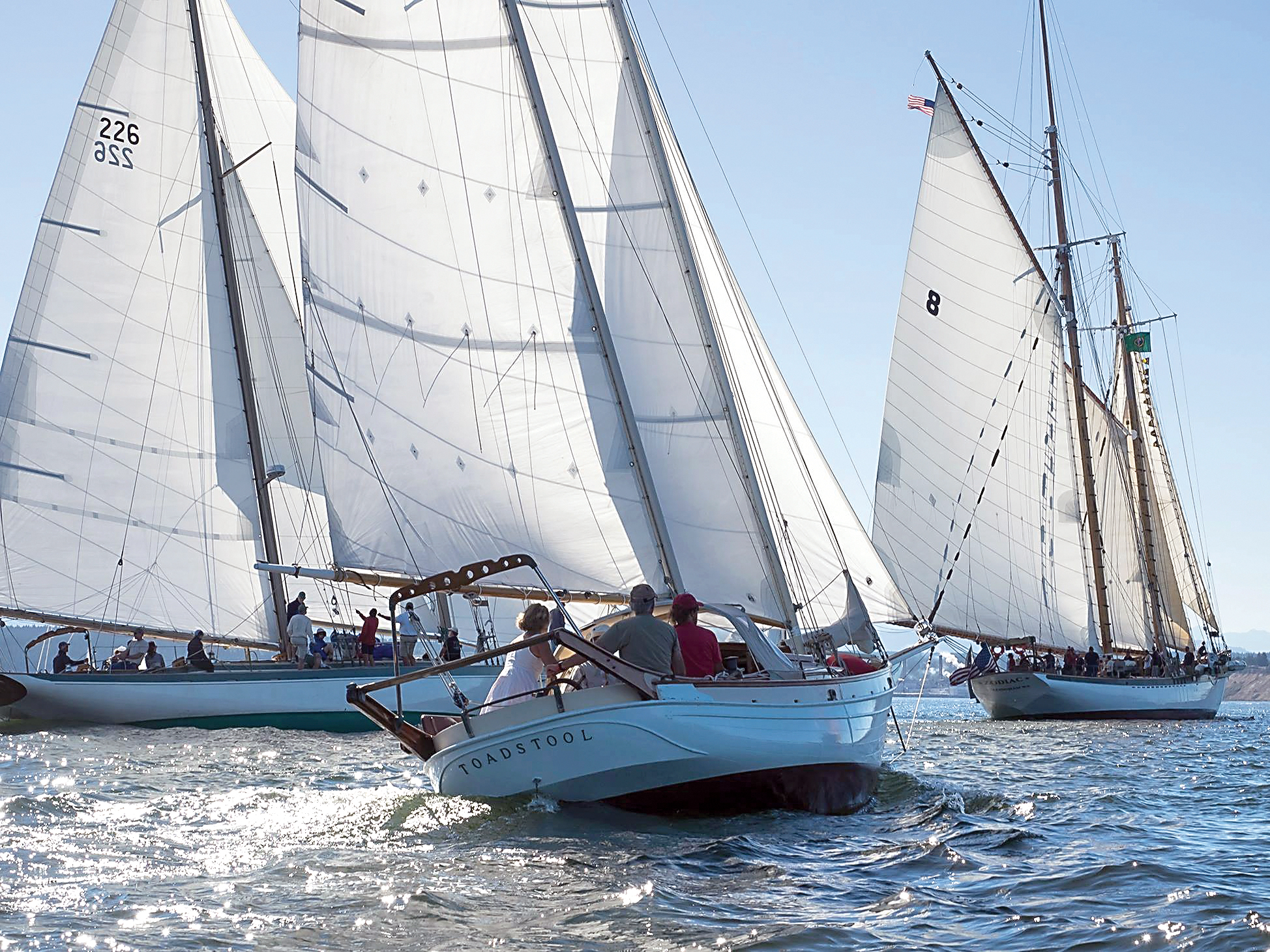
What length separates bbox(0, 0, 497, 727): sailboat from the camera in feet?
111

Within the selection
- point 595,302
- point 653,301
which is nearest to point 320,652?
point 653,301

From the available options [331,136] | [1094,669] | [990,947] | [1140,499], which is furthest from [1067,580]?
[990,947]

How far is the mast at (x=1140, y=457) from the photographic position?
49.5 meters

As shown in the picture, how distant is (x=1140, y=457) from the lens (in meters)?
51.7

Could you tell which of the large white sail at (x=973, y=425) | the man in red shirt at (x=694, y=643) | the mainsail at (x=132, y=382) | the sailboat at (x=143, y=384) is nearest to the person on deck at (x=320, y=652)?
the sailboat at (x=143, y=384)

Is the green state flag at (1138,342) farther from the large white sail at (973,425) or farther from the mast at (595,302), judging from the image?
the mast at (595,302)

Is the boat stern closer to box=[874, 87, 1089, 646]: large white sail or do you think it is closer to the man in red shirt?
the man in red shirt

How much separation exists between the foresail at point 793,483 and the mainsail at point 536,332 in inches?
1.7

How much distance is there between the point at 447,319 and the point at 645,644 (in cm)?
859

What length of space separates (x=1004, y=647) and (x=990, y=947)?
1456 inches

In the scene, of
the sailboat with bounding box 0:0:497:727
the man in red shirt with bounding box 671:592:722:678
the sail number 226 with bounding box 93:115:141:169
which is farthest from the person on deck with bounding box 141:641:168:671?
the man in red shirt with bounding box 671:592:722:678

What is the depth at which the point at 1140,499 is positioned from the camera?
50781 mm

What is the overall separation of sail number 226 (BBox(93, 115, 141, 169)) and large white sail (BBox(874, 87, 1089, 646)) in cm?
2317

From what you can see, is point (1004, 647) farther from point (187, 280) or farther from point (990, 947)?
point (990, 947)
